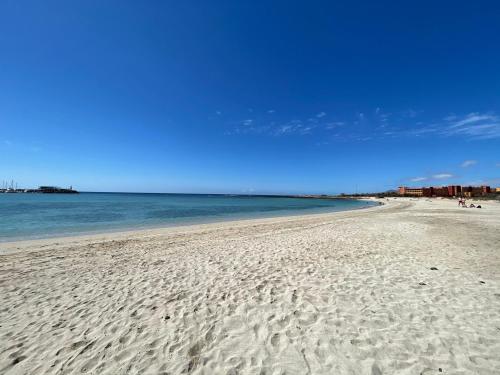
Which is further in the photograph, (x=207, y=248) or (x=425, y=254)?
(x=207, y=248)

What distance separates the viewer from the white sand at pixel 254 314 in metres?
3.06

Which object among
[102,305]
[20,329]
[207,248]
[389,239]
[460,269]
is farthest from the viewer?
[389,239]

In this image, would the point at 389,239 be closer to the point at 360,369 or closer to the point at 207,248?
the point at 207,248

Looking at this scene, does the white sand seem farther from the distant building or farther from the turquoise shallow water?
the distant building

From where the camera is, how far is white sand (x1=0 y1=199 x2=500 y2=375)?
306cm

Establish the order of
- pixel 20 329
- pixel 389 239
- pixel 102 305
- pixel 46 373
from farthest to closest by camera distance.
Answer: pixel 389 239 < pixel 102 305 < pixel 20 329 < pixel 46 373

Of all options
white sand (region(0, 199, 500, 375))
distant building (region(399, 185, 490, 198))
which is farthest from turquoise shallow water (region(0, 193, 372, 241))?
distant building (region(399, 185, 490, 198))

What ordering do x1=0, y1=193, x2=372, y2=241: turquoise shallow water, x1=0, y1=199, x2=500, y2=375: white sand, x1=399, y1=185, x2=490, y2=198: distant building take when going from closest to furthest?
x1=0, y1=199, x2=500, y2=375: white sand < x1=0, y1=193, x2=372, y2=241: turquoise shallow water < x1=399, y1=185, x2=490, y2=198: distant building

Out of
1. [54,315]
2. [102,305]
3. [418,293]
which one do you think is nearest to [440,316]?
[418,293]

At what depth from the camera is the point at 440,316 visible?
4000 mm

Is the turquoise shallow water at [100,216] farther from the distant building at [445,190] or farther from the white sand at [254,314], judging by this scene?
the distant building at [445,190]

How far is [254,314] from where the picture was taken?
423cm

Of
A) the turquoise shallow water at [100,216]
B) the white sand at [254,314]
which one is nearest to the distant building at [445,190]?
the turquoise shallow water at [100,216]

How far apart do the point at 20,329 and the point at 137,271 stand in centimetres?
296
